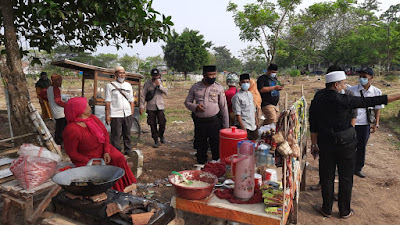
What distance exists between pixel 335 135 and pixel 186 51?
124 feet

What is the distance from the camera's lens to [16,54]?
4527mm

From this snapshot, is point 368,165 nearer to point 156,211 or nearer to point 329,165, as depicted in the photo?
point 329,165

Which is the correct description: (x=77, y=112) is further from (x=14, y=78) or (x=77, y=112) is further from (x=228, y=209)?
(x=228, y=209)

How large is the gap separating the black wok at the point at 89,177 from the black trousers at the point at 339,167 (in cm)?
263

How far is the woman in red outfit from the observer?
332 cm

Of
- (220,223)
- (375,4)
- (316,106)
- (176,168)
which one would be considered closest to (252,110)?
(316,106)

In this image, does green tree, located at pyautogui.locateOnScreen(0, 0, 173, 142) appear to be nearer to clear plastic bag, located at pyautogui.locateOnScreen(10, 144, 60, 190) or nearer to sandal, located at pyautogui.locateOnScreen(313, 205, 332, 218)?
clear plastic bag, located at pyautogui.locateOnScreen(10, 144, 60, 190)

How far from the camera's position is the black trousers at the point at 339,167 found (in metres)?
3.41

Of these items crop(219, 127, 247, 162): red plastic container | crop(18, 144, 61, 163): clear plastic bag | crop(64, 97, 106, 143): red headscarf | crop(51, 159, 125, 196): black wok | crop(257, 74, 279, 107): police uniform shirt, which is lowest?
crop(51, 159, 125, 196): black wok

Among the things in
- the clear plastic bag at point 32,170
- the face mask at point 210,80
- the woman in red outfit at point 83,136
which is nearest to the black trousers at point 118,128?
the woman in red outfit at point 83,136

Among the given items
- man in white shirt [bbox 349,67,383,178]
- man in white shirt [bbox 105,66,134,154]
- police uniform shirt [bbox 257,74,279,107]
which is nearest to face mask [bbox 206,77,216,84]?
police uniform shirt [bbox 257,74,279,107]

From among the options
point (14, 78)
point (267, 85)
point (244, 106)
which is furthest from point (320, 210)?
point (14, 78)

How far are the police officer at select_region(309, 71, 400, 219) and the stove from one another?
226 cm

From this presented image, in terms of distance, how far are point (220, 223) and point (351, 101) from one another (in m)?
2.09
